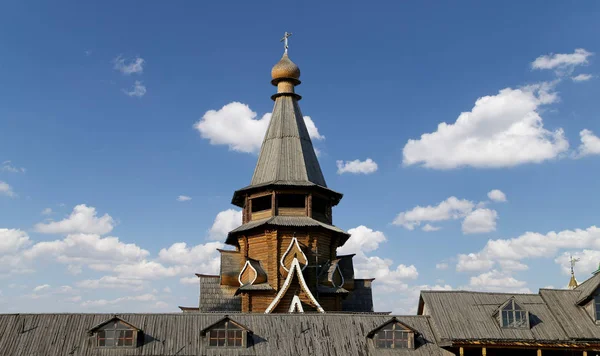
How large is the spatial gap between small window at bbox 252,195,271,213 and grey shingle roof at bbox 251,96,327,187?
1105 millimetres

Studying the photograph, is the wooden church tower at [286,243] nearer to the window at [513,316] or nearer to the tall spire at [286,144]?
the tall spire at [286,144]

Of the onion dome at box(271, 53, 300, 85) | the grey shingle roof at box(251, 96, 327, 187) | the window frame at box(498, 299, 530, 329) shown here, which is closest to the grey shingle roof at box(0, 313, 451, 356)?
the window frame at box(498, 299, 530, 329)

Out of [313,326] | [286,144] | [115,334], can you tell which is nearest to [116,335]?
[115,334]

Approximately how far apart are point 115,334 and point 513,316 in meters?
17.9

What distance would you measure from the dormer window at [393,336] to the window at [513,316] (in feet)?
14.8

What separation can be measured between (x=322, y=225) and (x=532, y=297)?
42.5 ft

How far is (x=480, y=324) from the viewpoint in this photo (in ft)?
101

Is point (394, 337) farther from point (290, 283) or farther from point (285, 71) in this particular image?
point (285, 71)

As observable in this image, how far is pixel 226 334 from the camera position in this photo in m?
29.2

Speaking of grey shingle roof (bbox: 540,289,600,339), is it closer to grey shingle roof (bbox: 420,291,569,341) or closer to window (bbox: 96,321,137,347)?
grey shingle roof (bbox: 420,291,569,341)

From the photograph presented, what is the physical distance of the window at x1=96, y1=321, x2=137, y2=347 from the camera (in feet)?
93.7

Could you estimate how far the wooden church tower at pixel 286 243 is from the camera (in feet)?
129

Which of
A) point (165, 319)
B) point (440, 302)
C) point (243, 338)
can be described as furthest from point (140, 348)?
point (440, 302)

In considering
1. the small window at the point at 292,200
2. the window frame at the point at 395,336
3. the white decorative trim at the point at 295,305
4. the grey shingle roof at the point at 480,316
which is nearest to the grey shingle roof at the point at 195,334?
the window frame at the point at 395,336
